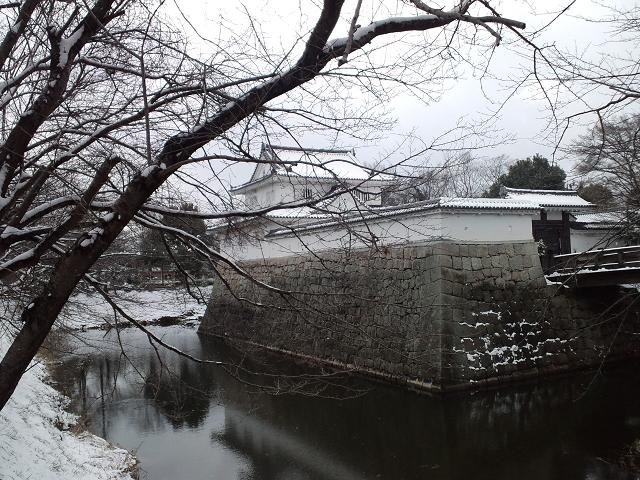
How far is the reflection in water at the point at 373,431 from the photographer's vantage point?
236 inches

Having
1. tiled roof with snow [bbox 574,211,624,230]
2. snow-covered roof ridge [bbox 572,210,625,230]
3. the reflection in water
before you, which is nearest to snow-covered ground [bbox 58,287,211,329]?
the reflection in water

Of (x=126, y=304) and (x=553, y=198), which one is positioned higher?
(x=553, y=198)

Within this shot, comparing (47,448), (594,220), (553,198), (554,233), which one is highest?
(553,198)

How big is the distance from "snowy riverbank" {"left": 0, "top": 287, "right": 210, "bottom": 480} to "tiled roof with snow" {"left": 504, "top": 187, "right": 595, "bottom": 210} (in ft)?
39.8

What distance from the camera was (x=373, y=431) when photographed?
7172 mm

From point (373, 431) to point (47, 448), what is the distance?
4.10 meters

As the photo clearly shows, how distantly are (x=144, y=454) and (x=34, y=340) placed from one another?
5019 millimetres

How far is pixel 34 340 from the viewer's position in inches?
84.4

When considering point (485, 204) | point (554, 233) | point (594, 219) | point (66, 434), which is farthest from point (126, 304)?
point (594, 219)

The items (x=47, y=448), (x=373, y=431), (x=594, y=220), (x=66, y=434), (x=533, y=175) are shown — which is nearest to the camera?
(x=47, y=448)

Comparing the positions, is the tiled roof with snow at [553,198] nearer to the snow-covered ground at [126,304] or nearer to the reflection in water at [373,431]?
the reflection in water at [373,431]

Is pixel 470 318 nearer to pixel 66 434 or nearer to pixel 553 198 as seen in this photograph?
pixel 66 434

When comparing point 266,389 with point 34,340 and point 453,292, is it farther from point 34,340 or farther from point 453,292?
point 453,292

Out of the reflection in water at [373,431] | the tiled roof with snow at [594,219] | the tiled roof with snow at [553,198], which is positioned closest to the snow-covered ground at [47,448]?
the reflection in water at [373,431]
